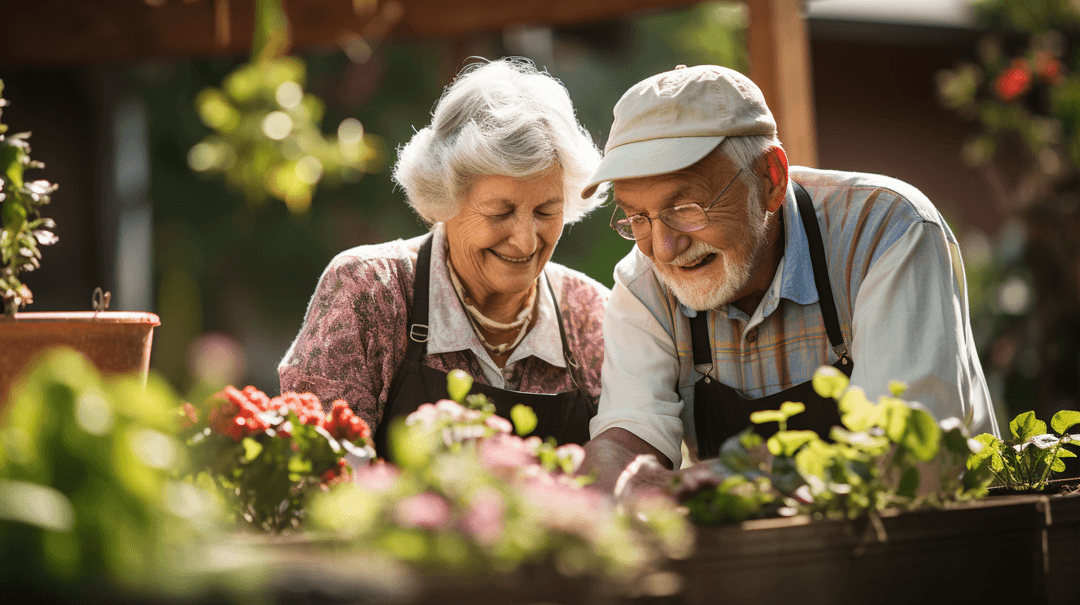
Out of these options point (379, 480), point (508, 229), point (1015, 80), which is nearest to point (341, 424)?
point (379, 480)

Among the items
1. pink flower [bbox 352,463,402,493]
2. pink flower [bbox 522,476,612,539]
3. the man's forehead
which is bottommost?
pink flower [bbox 522,476,612,539]

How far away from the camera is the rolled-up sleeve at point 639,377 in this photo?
1.86 meters

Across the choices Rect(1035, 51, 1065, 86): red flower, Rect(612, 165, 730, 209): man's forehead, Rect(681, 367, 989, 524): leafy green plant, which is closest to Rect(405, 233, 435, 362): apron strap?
Rect(612, 165, 730, 209): man's forehead

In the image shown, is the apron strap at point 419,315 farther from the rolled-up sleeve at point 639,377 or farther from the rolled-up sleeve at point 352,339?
Result: the rolled-up sleeve at point 639,377

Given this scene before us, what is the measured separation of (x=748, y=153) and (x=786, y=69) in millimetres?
1520

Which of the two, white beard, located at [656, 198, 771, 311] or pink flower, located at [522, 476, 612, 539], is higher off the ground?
white beard, located at [656, 198, 771, 311]

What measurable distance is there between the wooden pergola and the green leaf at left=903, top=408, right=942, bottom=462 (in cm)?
263

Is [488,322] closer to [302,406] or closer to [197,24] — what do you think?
[302,406]

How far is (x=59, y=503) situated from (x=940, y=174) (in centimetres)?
823

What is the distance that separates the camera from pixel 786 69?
3215mm

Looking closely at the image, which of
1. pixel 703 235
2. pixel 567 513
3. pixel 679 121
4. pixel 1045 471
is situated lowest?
pixel 1045 471

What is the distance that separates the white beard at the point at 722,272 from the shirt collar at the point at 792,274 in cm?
6

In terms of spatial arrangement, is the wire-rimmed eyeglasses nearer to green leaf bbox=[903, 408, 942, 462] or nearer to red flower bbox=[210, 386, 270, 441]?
green leaf bbox=[903, 408, 942, 462]

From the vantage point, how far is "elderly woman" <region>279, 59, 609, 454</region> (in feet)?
7.21
